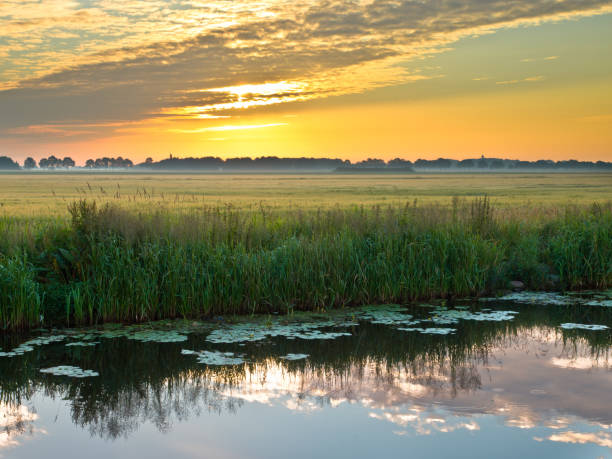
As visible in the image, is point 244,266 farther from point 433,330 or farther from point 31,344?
point 31,344

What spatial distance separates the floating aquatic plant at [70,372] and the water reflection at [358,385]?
0.43 ft

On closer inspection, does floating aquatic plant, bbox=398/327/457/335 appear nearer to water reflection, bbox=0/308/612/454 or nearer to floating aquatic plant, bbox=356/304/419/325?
water reflection, bbox=0/308/612/454

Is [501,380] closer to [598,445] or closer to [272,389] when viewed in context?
[598,445]

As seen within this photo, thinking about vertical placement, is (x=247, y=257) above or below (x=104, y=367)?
above

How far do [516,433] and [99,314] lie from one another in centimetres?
739

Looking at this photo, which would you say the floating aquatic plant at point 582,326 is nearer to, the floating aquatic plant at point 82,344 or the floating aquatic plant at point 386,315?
the floating aquatic plant at point 386,315

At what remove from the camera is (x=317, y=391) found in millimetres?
7547

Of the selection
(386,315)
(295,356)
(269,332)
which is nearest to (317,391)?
(295,356)

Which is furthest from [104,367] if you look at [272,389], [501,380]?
[501,380]

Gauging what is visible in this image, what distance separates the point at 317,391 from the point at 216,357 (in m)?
1.90

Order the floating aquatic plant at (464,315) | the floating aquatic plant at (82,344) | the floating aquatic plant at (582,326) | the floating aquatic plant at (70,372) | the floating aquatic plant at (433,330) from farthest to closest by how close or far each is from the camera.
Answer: the floating aquatic plant at (464,315)
the floating aquatic plant at (582,326)
the floating aquatic plant at (433,330)
the floating aquatic plant at (82,344)
the floating aquatic plant at (70,372)

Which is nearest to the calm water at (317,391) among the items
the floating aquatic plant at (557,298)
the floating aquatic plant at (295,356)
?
the floating aquatic plant at (295,356)

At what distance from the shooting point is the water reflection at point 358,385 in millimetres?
6591

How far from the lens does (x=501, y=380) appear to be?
7.92 metres
